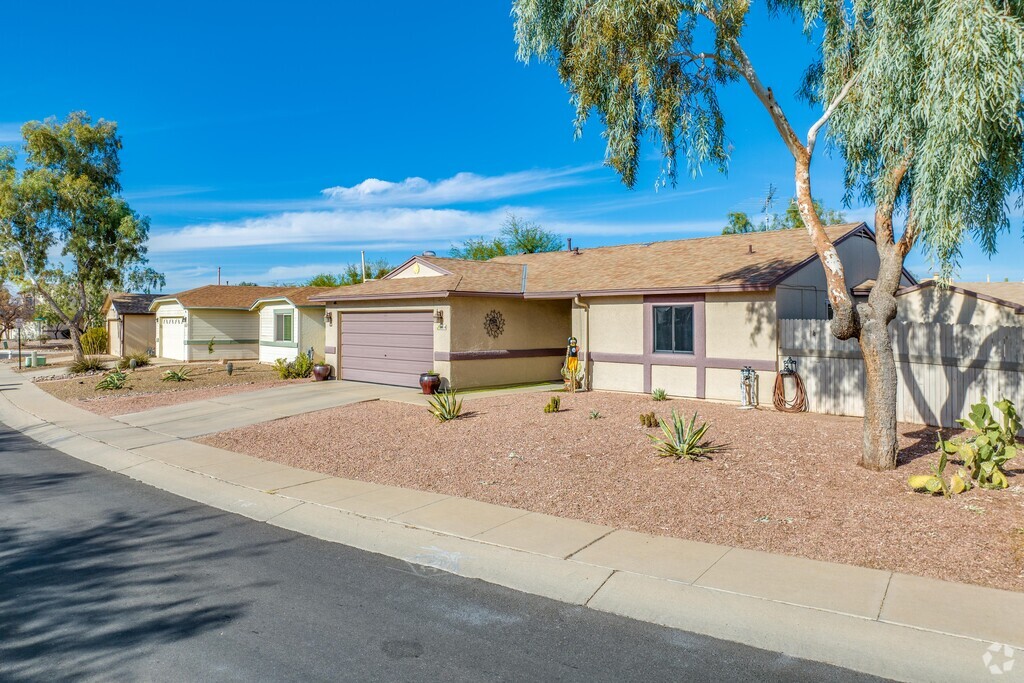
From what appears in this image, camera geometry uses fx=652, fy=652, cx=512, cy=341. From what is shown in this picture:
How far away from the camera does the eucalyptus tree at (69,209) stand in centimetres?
3109

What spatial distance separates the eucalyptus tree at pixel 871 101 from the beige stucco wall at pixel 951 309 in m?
8.18

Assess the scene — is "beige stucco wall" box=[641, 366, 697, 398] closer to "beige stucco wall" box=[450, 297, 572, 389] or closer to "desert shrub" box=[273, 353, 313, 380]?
"beige stucco wall" box=[450, 297, 572, 389]

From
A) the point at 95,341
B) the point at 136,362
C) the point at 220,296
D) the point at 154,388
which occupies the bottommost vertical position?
the point at 154,388

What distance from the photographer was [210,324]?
33031 mm

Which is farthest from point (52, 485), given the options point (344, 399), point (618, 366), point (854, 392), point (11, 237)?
point (11, 237)

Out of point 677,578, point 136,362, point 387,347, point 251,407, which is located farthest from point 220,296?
point 677,578

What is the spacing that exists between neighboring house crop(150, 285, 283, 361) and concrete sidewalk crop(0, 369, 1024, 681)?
25.1 metres

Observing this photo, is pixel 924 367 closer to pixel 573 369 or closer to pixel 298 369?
pixel 573 369

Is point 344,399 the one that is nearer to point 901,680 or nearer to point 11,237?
point 901,680

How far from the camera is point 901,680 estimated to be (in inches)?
169

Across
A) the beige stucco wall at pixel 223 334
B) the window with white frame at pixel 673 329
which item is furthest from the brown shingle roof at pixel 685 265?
the beige stucco wall at pixel 223 334

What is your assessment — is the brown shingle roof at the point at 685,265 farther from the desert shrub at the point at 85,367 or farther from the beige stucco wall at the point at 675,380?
the desert shrub at the point at 85,367

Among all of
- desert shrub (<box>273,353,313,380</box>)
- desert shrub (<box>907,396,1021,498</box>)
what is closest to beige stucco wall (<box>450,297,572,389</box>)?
desert shrub (<box>273,353,313,380</box>)

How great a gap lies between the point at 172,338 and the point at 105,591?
107 ft
